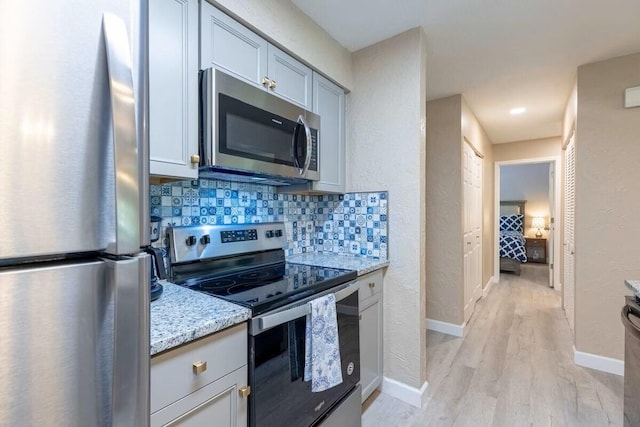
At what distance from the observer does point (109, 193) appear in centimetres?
46

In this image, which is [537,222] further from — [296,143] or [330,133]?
[296,143]

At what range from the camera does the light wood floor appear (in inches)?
70.7

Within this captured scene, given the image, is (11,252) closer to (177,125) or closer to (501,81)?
(177,125)

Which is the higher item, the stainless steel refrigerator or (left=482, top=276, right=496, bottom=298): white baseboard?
the stainless steel refrigerator

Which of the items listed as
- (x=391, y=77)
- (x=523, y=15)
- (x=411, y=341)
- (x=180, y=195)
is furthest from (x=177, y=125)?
(x=523, y=15)

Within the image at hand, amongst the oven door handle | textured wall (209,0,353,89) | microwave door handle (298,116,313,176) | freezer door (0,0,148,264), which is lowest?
the oven door handle

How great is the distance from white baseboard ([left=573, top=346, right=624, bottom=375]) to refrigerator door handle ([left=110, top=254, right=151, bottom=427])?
3116 mm

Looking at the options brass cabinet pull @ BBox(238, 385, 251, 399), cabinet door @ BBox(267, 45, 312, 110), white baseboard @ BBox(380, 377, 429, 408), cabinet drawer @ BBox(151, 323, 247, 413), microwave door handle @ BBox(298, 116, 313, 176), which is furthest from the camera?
white baseboard @ BBox(380, 377, 429, 408)

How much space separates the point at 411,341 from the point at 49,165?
6.65 feet

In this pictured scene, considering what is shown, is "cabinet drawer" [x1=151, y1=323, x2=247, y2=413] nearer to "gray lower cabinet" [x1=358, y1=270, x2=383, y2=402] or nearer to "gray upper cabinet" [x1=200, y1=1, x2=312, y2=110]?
"gray lower cabinet" [x1=358, y1=270, x2=383, y2=402]

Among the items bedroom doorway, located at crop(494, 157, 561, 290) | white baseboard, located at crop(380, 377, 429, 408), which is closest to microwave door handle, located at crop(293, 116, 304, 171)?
white baseboard, located at crop(380, 377, 429, 408)

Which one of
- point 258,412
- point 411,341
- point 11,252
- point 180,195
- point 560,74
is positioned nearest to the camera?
point 11,252

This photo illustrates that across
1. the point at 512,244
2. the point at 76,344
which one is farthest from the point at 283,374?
the point at 512,244

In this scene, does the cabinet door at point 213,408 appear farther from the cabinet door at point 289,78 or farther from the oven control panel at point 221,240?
the cabinet door at point 289,78
